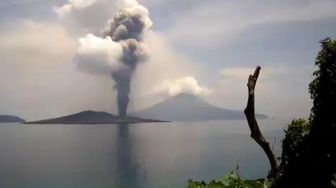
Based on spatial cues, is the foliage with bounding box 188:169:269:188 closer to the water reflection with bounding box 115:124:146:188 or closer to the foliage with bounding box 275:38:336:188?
the foliage with bounding box 275:38:336:188

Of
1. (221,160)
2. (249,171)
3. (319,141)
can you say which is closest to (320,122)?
(319,141)

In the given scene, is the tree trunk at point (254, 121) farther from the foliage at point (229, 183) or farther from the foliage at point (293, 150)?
the foliage at point (229, 183)

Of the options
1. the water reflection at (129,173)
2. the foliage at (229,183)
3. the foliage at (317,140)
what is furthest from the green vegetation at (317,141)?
the water reflection at (129,173)

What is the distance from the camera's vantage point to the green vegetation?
1242 centimetres

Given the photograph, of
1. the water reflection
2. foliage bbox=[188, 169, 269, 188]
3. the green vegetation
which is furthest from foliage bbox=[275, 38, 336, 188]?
the water reflection

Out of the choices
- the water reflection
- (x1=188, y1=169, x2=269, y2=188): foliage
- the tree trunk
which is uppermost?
the tree trunk

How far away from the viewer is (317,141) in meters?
13.1

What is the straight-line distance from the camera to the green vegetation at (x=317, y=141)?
12.4 m

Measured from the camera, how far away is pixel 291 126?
549 inches

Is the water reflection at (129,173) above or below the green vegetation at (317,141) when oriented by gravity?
below

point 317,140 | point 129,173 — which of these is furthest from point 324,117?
point 129,173

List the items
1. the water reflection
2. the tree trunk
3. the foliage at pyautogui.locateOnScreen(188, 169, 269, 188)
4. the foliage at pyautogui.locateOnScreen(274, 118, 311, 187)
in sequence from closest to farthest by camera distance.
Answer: the foliage at pyautogui.locateOnScreen(188, 169, 269, 188)
the tree trunk
the foliage at pyautogui.locateOnScreen(274, 118, 311, 187)
the water reflection

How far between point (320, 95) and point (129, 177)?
303ft

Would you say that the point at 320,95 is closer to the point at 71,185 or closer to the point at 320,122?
the point at 320,122
